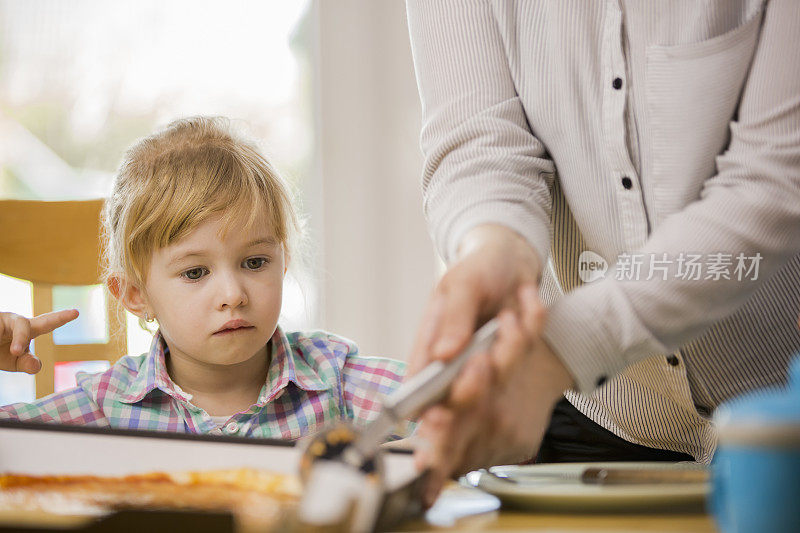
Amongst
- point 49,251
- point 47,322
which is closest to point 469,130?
point 47,322

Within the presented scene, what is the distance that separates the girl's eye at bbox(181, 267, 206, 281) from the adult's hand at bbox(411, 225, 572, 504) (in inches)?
25.0

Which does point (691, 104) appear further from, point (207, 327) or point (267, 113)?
point (267, 113)

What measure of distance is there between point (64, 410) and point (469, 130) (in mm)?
743

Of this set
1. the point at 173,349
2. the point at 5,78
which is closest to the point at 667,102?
the point at 173,349

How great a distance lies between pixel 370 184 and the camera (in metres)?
2.30

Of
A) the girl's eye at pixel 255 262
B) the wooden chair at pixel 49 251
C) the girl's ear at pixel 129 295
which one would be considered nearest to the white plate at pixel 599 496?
the girl's eye at pixel 255 262

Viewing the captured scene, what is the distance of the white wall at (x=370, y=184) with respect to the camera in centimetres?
227

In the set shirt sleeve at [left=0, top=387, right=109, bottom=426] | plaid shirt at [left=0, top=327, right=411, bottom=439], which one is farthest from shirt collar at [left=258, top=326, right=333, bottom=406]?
shirt sleeve at [left=0, top=387, right=109, bottom=426]

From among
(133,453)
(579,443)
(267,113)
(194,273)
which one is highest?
(267,113)

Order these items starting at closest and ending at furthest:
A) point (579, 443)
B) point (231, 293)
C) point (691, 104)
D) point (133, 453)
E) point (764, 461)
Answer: point (764, 461) < point (133, 453) < point (691, 104) < point (579, 443) < point (231, 293)

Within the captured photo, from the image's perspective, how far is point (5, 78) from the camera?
1.98 metres

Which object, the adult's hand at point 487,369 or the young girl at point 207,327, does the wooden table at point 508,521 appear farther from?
the young girl at point 207,327

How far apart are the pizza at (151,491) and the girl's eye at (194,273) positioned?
22.9 inches

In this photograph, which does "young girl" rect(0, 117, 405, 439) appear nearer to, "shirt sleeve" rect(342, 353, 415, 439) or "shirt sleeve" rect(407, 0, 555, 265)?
"shirt sleeve" rect(342, 353, 415, 439)
